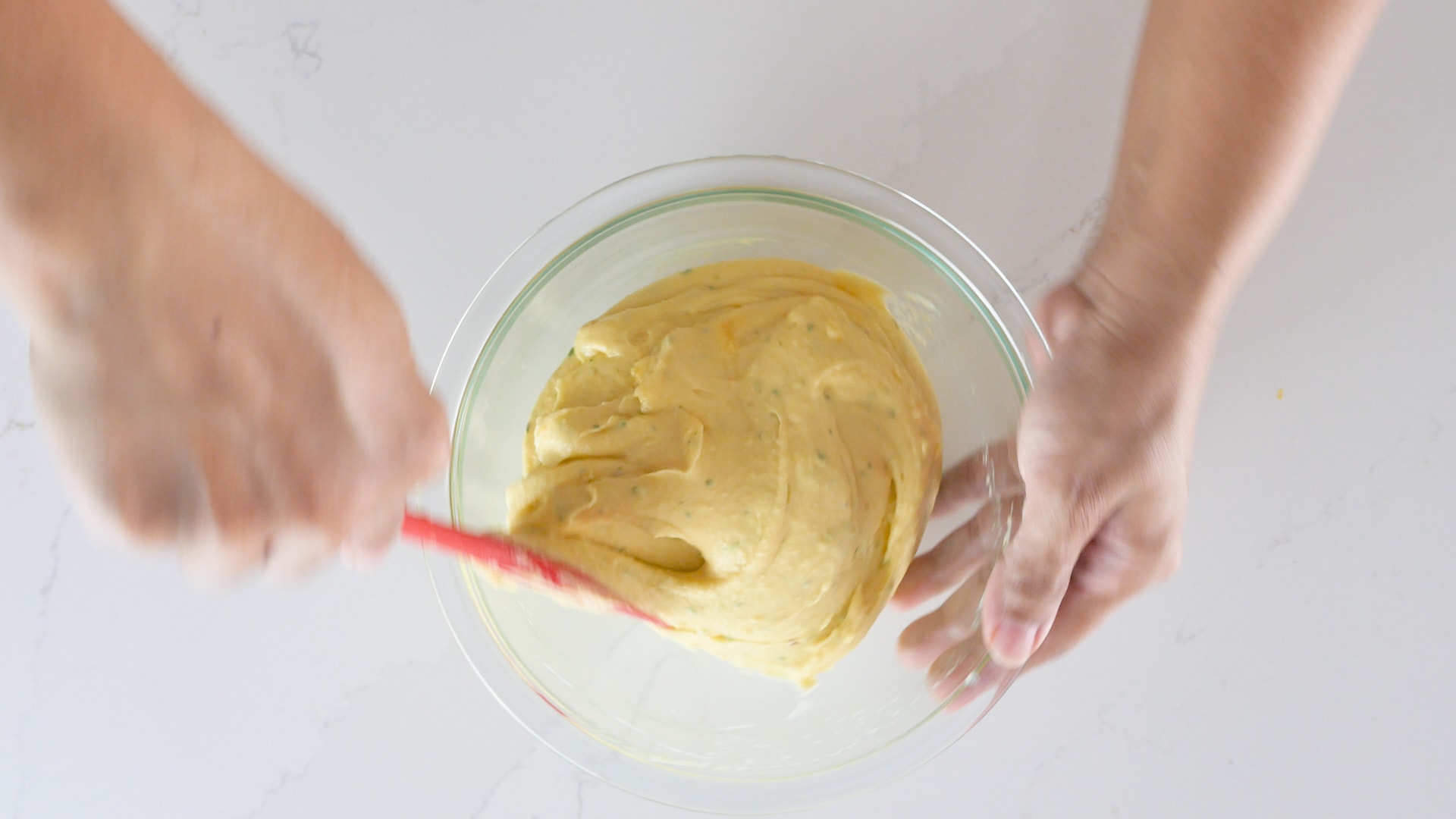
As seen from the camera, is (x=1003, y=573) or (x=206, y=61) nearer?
(x=1003, y=573)

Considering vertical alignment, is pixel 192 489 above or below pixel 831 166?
above

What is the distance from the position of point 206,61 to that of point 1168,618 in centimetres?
125

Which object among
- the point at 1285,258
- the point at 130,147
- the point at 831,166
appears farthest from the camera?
the point at 1285,258

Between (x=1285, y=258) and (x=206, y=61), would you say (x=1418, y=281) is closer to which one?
(x=1285, y=258)

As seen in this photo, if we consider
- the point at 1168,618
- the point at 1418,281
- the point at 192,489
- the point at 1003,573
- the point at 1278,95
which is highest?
the point at 192,489

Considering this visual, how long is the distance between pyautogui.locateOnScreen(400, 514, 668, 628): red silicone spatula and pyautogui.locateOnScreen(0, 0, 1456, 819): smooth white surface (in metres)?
0.27

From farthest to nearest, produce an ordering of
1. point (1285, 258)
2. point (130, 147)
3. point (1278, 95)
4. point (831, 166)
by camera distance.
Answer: point (1285, 258)
point (831, 166)
point (1278, 95)
point (130, 147)

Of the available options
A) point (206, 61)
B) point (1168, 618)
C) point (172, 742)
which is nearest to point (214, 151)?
point (206, 61)

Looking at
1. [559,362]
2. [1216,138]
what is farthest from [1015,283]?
[559,362]

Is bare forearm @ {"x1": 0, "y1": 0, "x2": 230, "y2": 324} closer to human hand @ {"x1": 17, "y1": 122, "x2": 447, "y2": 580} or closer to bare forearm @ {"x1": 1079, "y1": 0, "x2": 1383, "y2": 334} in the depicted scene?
human hand @ {"x1": 17, "y1": 122, "x2": 447, "y2": 580}

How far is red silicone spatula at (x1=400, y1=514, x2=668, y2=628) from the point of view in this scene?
70 centimetres

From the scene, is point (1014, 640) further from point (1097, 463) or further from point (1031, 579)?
point (1097, 463)

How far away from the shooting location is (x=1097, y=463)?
0.69 meters

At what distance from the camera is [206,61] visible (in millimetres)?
938
